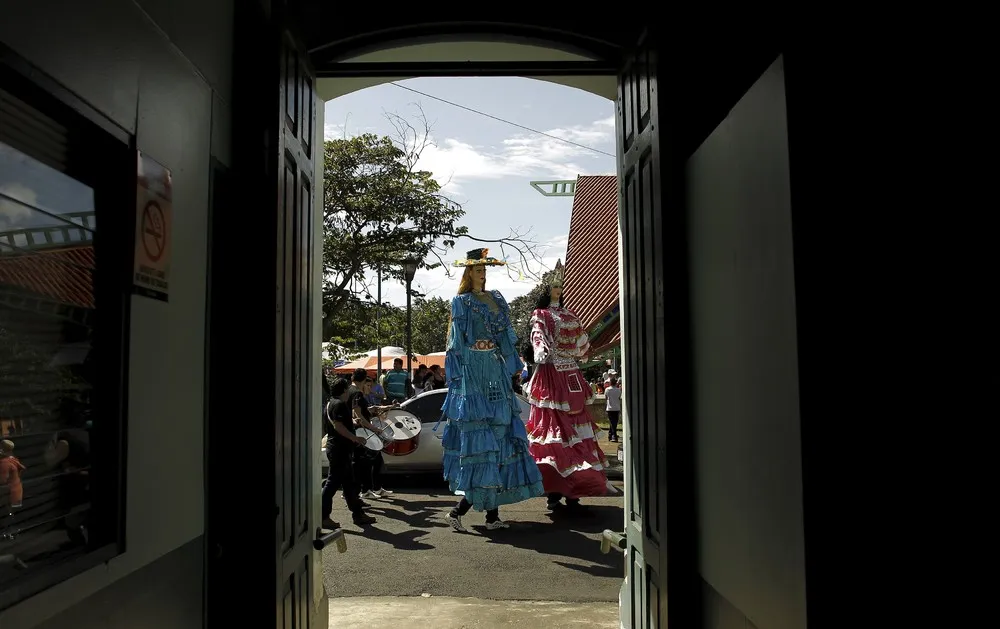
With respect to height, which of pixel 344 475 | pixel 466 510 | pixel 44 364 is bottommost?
pixel 466 510

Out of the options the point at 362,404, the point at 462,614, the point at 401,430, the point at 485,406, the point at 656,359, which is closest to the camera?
the point at 656,359

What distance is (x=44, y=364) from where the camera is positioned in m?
2.01

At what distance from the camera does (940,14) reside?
2234 mm

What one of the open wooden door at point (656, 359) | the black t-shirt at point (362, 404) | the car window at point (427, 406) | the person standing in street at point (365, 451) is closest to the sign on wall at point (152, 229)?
the open wooden door at point (656, 359)

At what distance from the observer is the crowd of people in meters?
7.49

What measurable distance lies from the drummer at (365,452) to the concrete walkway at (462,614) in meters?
3.32

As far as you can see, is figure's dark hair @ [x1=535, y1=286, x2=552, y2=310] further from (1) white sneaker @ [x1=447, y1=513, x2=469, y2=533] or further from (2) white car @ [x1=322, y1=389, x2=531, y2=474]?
(2) white car @ [x1=322, y1=389, x2=531, y2=474]

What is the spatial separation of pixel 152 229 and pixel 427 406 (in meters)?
8.77

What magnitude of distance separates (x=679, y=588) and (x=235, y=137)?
2470 millimetres

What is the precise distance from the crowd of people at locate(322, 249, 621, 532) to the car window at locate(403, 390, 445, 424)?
6.01 feet

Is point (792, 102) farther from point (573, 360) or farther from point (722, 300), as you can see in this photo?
point (573, 360)

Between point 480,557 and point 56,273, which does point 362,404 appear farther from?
point 56,273

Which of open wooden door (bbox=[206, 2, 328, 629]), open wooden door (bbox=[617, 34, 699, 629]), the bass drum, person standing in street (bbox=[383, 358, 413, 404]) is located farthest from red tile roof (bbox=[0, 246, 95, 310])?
person standing in street (bbox=[383, 358, 413, 404])

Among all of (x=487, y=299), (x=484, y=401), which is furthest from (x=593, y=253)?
(x=484, y=401)
